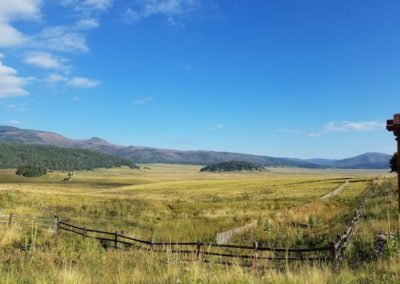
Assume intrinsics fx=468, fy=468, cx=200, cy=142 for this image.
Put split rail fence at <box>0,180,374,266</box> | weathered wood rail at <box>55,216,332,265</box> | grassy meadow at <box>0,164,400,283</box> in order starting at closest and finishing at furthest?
grassy meadow at <box>0,164,400,283</box>, split rail fence at <box>0,180,374,266</box>, weathered wood rail at <box>55,216,332,265</box>

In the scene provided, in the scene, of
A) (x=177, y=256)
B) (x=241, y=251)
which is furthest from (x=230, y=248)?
(x=177, y=256)

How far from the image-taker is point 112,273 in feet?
31.2

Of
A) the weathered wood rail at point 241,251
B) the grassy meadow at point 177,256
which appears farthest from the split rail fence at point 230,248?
the grassy meadow at point 177,256

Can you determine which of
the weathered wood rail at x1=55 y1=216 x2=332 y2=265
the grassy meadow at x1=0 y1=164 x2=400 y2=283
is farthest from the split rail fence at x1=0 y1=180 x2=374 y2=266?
the grassy meadow at x1=0 y1=164 x2=400 y2=283

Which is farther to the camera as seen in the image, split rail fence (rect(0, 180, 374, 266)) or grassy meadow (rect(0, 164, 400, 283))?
split rail fence (rect(0, 180, 374, 266))

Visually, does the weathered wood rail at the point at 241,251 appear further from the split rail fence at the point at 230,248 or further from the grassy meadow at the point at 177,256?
the grassy meadow at the point at 177,256

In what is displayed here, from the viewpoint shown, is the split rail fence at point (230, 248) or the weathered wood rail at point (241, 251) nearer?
A: the split rail fence at point (230, 248)

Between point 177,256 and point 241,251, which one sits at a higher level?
point 177,256

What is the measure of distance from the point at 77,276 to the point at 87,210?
37.8 meters

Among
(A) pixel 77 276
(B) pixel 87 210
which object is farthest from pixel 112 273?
(B) pixel 87 210

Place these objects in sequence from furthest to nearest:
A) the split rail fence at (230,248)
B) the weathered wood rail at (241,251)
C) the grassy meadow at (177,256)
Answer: the weathered wood rail at (241,251)
the split rail fence at (230,248)
the grassy meadow at (177,256)

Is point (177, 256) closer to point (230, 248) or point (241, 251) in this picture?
point (241, 251)

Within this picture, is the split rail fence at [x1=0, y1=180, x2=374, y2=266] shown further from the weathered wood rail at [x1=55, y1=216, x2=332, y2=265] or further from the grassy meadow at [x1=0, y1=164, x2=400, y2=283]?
the grassy meadow at [x1=0, y1=164, x2=400, y2=283]

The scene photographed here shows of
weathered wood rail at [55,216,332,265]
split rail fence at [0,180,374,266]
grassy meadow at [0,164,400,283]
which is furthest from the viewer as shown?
weathered wood rail at [55,216,332,265]
